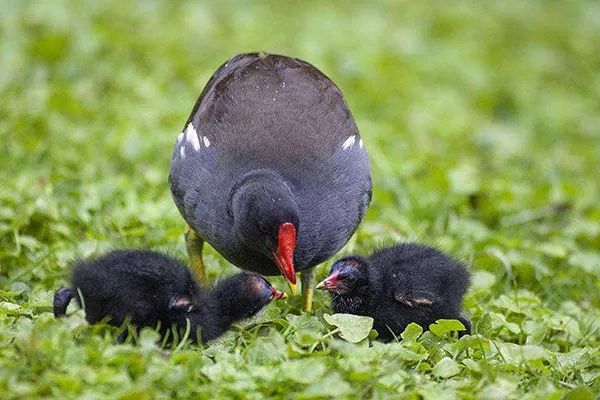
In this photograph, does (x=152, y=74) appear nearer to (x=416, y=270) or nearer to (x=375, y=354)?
(x=416, y=270)

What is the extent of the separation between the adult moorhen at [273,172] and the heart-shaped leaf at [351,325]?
0.26m

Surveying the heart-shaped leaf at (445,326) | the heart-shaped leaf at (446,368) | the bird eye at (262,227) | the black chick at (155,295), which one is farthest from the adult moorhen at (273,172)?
the heart-shaped leaf at (446,368)

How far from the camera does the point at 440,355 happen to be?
16.0 feet

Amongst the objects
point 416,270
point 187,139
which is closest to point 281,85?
point 187,139

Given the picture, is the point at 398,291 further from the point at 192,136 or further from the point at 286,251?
the point at 192,136

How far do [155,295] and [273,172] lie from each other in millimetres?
828

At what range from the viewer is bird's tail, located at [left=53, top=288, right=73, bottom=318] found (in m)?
4.71

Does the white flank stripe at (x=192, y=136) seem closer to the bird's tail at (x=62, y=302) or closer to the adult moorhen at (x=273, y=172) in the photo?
the adult moorhen at (x=273, y=172)

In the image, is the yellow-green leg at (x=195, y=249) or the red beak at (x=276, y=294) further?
the yellow-green leg at (x=195, y=249)

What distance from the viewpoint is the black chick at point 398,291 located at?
5.20m

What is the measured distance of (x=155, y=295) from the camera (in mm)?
4762

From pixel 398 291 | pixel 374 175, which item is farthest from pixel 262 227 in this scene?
pixel 374 175

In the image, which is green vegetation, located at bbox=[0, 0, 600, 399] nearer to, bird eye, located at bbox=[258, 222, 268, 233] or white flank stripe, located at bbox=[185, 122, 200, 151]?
bird eye, located at bbox=[258, 222, 268, 233]

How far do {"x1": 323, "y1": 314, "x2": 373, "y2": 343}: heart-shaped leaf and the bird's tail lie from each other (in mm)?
1200
